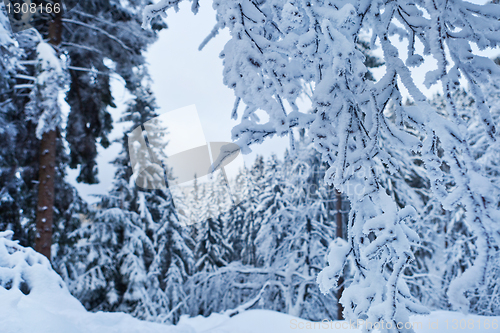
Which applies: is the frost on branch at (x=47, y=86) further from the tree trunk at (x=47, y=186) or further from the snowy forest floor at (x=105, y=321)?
the snowy forest floor at (x=105, y=321)

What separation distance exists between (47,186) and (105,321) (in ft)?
16.3

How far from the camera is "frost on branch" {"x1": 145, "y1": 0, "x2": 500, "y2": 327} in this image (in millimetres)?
1266

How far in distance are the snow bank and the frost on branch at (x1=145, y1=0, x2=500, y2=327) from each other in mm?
889

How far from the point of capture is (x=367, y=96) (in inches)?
64.5

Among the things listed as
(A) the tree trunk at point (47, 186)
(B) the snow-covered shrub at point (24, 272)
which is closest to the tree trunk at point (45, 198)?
(A) the tree trunk at point (47, 186)

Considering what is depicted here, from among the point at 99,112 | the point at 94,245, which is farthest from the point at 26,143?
the point at 94,245

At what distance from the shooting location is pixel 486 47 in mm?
1614

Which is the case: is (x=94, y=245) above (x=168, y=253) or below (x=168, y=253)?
above

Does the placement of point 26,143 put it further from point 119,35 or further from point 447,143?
point 447,143

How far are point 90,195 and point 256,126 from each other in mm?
14969

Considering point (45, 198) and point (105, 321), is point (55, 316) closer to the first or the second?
point (105, 321)

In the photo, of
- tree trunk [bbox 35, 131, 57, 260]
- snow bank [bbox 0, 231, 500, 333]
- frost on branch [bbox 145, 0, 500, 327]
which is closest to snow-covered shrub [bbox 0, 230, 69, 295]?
snow bank [bbox 0, 231, 500, 333]

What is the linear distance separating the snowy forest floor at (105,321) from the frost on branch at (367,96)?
1.54ft

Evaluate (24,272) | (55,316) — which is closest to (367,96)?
(55,316)
